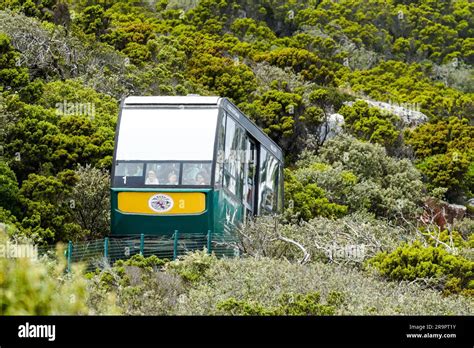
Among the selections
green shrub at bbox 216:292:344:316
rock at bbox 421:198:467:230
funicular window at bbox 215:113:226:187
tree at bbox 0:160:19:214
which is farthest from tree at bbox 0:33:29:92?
green shrub at bbox 216:292:344:316

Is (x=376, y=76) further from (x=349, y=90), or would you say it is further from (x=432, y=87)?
(x=349, y=90)

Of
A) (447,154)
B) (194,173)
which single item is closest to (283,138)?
(447,154)

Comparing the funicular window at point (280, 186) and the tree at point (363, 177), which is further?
the tree at point (363, 177)

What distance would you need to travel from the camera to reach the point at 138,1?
223 ft

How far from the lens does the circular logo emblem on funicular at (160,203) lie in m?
21.8

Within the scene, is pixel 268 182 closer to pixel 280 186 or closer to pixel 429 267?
pixel 280 186

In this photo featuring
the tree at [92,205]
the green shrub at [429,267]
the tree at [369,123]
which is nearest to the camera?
the green shrub at [429,267]

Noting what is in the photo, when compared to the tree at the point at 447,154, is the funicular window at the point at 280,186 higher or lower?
higher

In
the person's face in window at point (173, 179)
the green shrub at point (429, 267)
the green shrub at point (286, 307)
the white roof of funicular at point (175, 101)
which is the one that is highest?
the white roof of funicular at point (175, 101)

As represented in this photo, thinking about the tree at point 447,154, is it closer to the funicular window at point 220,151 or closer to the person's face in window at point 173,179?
the funicular window at point 220,151

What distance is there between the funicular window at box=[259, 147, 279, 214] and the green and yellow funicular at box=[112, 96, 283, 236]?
368 cm

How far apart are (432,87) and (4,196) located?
42.7 metres

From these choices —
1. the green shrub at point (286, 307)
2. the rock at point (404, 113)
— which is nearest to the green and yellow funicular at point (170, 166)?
the green shrub at point (286, 307)
